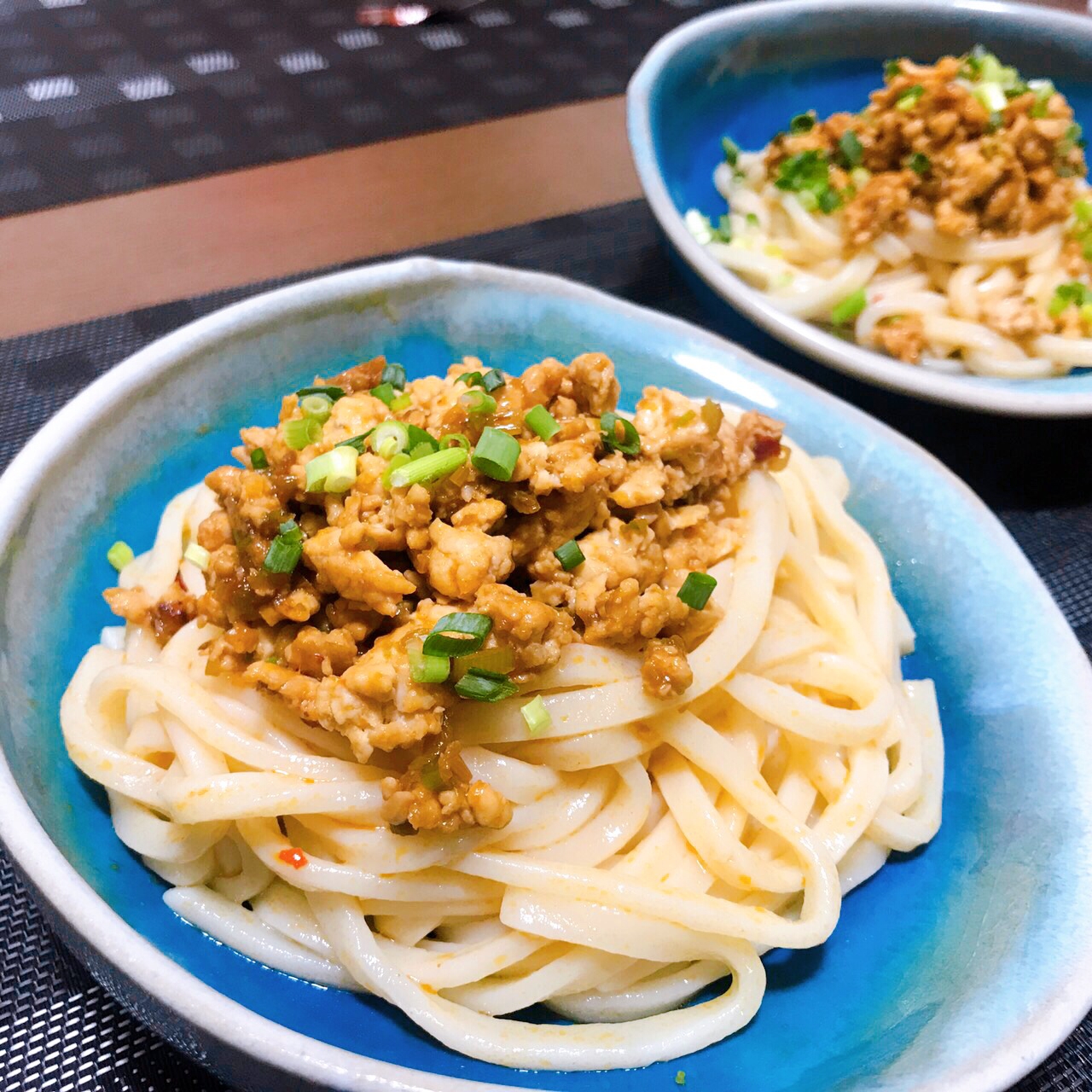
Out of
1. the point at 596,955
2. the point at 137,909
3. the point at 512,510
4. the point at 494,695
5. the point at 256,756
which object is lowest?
the point at 596,955

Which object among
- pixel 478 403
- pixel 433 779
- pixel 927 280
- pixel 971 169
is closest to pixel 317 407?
pixel 478 403

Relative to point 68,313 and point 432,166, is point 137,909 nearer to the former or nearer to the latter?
point 68,313

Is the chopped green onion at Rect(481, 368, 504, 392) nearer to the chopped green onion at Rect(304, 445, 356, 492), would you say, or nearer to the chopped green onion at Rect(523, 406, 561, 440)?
the chopped green onion at Rect(523, 406, 561, 440)

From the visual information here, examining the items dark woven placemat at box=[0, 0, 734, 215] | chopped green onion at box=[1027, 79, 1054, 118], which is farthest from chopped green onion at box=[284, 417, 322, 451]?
chopped green onion at box=[1027, 79, 1054, 118]

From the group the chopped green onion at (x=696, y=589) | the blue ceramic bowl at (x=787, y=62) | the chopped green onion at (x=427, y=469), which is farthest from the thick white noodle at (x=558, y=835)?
the blue ceramic bowl at (x=787, y=62)

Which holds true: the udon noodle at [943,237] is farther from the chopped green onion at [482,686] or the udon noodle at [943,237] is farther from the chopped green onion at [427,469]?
the chopped green onion at [482,686]

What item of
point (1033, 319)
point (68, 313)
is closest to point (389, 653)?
point (68, 313)

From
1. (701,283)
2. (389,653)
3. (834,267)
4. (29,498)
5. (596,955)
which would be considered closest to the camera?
(389,653)
